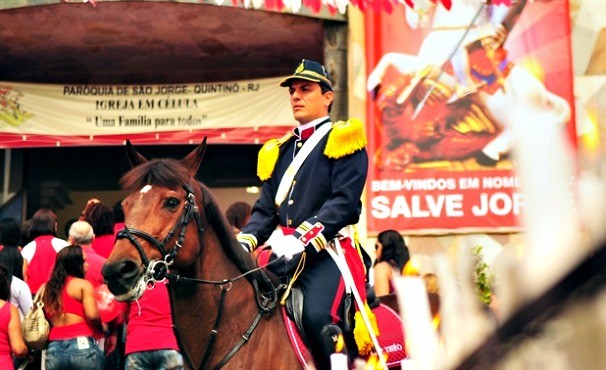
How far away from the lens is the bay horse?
204 inches

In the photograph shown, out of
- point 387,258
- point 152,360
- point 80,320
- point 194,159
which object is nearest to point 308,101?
point 194,159

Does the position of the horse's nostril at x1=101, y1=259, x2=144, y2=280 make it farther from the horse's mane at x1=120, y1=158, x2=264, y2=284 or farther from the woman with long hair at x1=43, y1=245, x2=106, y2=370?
the woman with long hair at x1=43, y1=245, x2=106, y2=370

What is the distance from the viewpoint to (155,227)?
5160 mm

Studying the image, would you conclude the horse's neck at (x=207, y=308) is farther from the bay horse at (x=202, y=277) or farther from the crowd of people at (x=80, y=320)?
the crowd of people at (x=80, y=320)

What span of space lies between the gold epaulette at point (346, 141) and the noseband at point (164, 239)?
31.2 inches

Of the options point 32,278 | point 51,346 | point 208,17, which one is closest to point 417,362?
point 51,346

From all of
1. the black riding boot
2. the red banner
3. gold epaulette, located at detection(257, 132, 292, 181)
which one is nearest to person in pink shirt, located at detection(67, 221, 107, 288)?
gold epaulette, located at detection(257, 132, 292, 181)

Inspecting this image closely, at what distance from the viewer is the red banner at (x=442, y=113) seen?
464 inches

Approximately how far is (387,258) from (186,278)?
3488mm

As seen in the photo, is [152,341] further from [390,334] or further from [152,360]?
[390,334]

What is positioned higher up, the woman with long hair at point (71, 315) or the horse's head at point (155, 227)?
the horse's head at point (155, 227)

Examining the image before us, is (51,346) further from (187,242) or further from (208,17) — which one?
(208,17)

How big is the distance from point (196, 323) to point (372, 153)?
696 centimetres

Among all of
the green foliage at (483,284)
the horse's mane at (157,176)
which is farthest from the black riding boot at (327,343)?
the green foliage at (483,284)
